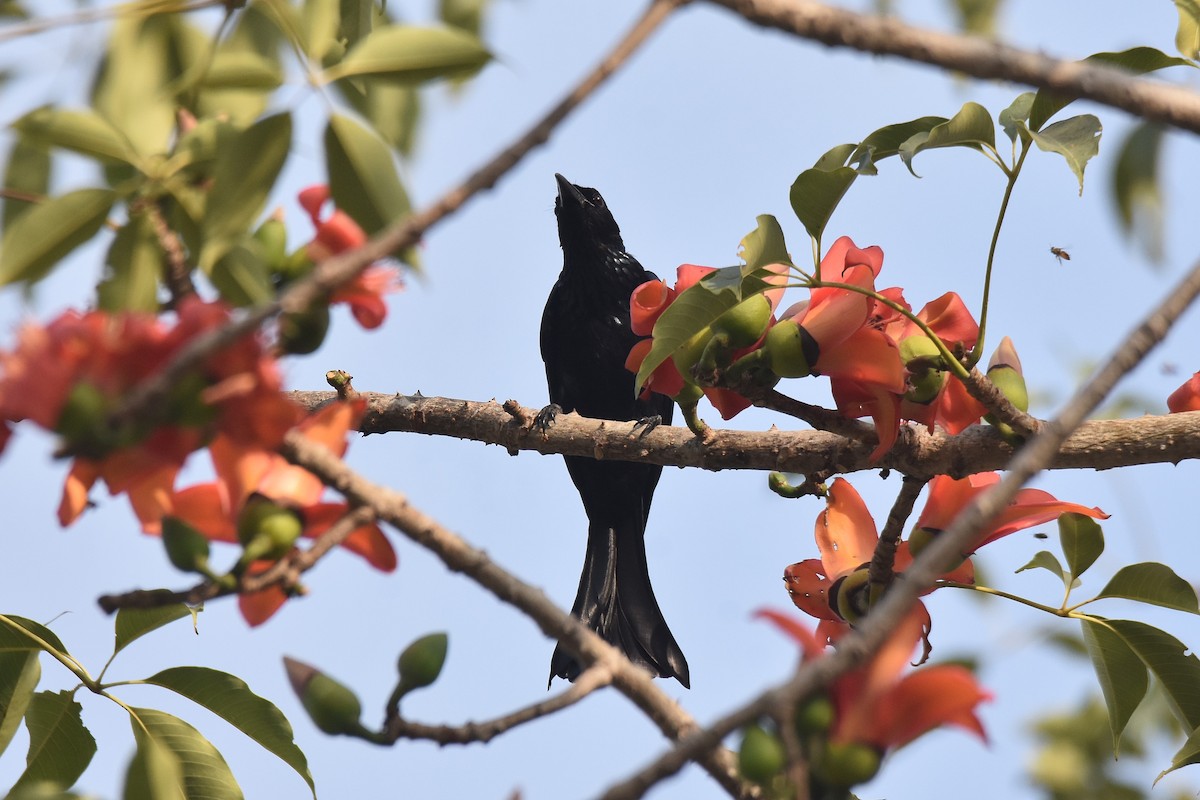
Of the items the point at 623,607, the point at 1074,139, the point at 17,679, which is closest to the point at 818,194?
the point at 1074,139

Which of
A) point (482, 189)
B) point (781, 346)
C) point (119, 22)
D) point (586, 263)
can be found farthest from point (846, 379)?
point (586, 263)

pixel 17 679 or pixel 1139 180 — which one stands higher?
pixel 1139 180

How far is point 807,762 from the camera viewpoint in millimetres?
1154

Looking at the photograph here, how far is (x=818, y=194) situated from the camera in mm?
1838

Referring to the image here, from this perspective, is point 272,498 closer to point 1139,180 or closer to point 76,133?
point 76,133

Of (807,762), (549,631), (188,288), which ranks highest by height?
(188,288)

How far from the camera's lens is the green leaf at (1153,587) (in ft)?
6.51

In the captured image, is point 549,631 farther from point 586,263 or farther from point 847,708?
point 586,263

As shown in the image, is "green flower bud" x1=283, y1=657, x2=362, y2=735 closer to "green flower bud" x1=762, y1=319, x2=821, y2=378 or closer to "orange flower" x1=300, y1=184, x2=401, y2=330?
"orange flower" x1=300, y1=184, x2=401, y2=330

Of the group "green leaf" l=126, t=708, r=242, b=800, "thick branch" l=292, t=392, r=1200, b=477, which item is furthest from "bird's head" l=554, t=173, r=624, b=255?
"green leaf" l=126, t=708, r=242, b=800

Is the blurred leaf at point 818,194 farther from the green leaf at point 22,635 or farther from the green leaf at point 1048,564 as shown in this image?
the green leaf at point 22,635

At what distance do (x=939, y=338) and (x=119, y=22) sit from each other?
4.24ft

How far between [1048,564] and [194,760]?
1.40 m

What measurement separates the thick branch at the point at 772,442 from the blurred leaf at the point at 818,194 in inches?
15.4
